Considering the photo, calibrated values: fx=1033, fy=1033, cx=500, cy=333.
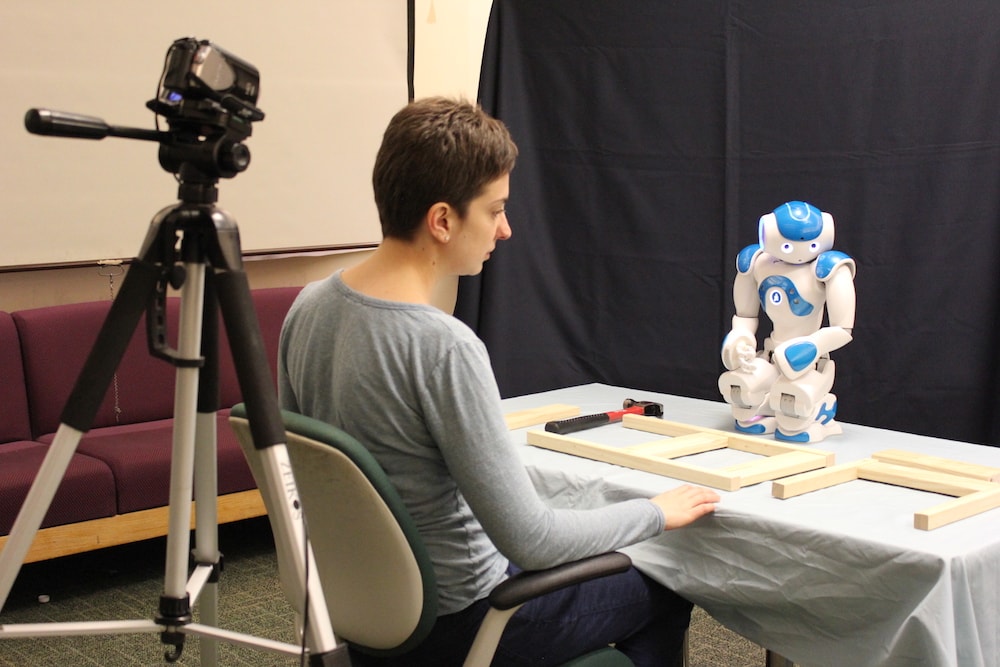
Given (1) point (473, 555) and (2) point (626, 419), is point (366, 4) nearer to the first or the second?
(2) point (626, 419)

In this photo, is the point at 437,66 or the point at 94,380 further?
the point at 437,66

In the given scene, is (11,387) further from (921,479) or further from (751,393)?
(921,479)

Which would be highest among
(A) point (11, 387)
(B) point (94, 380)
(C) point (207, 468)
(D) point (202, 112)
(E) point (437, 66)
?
(E) point (437, 66)

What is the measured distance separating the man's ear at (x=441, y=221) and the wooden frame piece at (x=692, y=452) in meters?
0.60

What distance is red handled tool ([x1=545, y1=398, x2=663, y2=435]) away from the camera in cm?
209

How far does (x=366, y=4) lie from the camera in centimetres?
412

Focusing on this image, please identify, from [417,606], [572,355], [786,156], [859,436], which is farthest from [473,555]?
[572,355]

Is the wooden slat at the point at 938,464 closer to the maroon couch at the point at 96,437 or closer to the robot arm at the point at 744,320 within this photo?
the robot arm at the point at 744,320

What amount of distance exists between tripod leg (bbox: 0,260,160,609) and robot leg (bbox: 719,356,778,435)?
127cm

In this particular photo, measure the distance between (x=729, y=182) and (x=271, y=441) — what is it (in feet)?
9.05

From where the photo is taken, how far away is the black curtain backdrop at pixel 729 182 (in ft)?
10.4

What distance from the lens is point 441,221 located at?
147 centimetres

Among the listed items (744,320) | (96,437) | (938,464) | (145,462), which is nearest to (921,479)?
(938,464)

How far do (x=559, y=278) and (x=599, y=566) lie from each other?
2.86 m
